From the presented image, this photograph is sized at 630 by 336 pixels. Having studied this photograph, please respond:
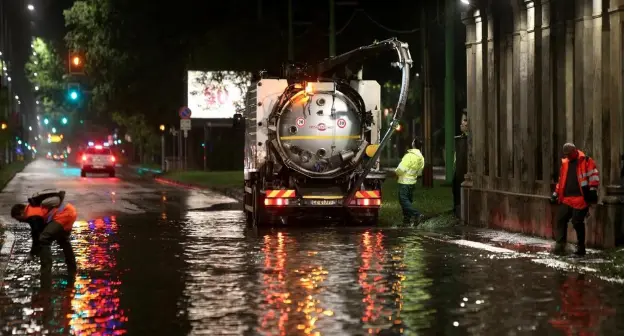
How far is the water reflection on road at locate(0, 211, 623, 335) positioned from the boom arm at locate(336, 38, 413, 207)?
11.0 ft

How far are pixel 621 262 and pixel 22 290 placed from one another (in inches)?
284

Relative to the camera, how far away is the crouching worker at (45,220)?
47.9 ft

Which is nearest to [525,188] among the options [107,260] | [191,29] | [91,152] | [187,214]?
[107,260]

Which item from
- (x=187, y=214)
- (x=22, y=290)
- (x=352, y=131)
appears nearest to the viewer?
(x=22, y=290)

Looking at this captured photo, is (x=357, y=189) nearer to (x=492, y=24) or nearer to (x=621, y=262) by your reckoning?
(x=492, y=24)

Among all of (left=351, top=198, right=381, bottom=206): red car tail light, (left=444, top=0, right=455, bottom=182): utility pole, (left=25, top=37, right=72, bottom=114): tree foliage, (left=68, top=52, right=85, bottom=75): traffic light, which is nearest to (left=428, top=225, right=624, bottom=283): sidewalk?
(left=351, top=198, right=381, bottom=206): red car tail light

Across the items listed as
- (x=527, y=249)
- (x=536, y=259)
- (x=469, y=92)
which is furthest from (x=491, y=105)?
(x=536, y=259)

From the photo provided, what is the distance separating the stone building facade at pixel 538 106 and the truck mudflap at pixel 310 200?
74.8 inches

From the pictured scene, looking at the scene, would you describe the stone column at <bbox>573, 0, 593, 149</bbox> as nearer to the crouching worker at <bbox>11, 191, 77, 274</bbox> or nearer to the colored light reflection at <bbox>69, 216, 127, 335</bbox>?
the colored light reflection at <bbox>69, 216, 127, 335</bbox>

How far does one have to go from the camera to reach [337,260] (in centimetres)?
1638

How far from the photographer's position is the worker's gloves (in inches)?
653

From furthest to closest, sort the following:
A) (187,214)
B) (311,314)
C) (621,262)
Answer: (187,214) → (621,262) → (311,314)

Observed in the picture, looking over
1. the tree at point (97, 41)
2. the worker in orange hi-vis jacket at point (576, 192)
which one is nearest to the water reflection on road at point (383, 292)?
the worker in orange hi-vis jacket at point (576, 192)

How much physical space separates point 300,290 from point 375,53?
11.1 metres
